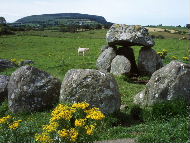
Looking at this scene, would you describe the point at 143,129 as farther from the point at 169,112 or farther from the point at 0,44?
the point at 0,44

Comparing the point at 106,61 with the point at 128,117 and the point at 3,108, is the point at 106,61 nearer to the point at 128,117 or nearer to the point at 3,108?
the point at 3,108

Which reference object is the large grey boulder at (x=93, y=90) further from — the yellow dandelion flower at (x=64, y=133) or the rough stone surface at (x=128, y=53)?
the rough stone surface at (x=128, y=53)

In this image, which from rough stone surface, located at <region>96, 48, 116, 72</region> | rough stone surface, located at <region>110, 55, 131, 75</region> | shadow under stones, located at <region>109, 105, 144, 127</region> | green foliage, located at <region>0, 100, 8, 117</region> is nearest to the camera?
shadow under stones, located at <region>109, 105, 144, 127</region>

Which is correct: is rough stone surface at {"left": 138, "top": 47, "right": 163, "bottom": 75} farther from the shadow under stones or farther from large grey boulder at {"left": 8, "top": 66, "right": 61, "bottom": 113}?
the shadow under stones

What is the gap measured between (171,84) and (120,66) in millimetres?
11467

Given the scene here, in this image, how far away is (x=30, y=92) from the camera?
18.8 meters

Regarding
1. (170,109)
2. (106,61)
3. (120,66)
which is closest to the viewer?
(170,109)

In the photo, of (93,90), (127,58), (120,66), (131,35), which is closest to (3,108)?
(93,90)

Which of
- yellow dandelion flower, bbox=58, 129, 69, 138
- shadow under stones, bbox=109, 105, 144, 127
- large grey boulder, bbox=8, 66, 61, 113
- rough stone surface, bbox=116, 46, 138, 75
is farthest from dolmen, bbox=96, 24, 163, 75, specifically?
yellow dandelion flower, bbox=58, 129, 69, 138

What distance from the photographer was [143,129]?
44.4ft

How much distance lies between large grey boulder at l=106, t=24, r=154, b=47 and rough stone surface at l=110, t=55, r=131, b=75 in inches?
65.5

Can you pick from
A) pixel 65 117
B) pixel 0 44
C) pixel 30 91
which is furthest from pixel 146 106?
pixel 0 44

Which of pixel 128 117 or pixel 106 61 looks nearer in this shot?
pixel 128 117

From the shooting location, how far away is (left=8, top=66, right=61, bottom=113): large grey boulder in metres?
18.9
